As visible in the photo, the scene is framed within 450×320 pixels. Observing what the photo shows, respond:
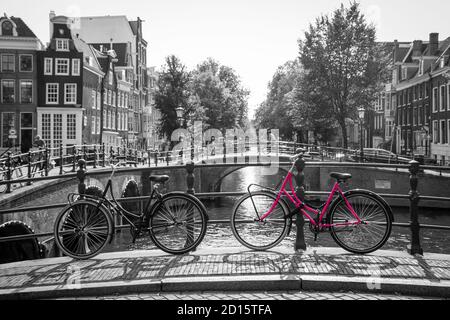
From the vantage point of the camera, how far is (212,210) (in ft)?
97.6

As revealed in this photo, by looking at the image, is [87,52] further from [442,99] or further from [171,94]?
[442,99]

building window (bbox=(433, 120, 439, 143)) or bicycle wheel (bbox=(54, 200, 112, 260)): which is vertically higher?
building window (bbox=(433, 120, 439, 143))

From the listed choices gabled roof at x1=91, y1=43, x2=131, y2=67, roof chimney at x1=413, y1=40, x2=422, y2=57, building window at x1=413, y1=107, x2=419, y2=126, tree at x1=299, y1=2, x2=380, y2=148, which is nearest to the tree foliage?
gabled roof at x1=91, y1=43, x2=131, y2=67

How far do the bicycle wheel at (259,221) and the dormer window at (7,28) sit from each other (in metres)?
35.9

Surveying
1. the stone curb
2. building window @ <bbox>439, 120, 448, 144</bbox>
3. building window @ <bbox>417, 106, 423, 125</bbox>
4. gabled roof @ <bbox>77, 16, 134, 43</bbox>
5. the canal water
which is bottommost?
the canal water

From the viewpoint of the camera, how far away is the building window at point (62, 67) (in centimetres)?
3909

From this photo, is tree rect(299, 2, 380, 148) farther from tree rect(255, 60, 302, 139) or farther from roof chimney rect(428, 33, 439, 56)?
tree rect(255, 60, 302, 139)

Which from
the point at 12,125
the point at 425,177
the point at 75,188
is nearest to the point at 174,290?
the point at 75,188

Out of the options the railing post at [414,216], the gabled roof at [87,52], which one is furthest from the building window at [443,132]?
the railing post at [414,216]

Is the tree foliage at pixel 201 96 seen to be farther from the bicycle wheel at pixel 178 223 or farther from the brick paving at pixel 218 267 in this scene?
the brick paving at pixel 218 267

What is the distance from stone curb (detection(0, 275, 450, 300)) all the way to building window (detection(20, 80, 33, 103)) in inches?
1429

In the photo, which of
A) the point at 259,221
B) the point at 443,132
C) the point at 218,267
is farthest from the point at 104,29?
the point at 218,267

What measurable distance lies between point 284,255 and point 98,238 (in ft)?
7.43

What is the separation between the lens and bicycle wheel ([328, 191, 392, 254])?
582 centimetres
